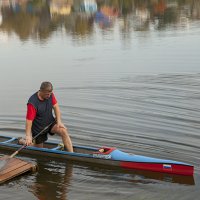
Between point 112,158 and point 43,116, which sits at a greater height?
point 43,116

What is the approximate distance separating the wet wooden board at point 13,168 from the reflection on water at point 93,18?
2703 centimetres

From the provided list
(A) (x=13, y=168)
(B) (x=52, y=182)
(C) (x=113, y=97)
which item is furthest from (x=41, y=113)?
(C) (x=113, y=97)

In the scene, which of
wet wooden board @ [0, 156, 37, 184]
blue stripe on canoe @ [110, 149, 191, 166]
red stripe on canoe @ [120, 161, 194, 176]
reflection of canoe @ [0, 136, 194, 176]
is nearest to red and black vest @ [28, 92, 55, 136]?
reflection of canoe @ [0, 136, 194, 176]

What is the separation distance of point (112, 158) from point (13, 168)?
94.4 inches

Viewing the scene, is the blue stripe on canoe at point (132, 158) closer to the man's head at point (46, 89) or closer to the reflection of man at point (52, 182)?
the reflection of man at point (52, 182)

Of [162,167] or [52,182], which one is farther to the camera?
[52,182]

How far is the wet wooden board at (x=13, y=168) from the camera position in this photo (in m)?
10.9

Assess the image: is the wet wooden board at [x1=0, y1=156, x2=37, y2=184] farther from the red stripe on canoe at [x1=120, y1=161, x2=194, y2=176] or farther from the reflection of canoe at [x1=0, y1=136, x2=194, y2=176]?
the red stripe on canoe at [x1=120, y1=161, x2=194, y2=176]

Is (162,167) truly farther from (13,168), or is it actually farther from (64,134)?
(13,168)

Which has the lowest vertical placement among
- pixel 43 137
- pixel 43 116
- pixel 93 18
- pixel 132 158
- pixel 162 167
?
pixel 162 167

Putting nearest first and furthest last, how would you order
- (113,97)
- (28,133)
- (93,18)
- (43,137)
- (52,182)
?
1. (52,182)
2. (28,133)
3. (43,137)
4. (113,97)
5. (93,18)

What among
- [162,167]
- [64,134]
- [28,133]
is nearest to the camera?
[162,167]

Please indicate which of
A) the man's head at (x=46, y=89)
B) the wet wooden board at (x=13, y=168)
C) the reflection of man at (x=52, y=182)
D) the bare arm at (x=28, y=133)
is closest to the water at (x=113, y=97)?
the reflection of man at (x=52, y=182)

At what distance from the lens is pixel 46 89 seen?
11.0 metres
